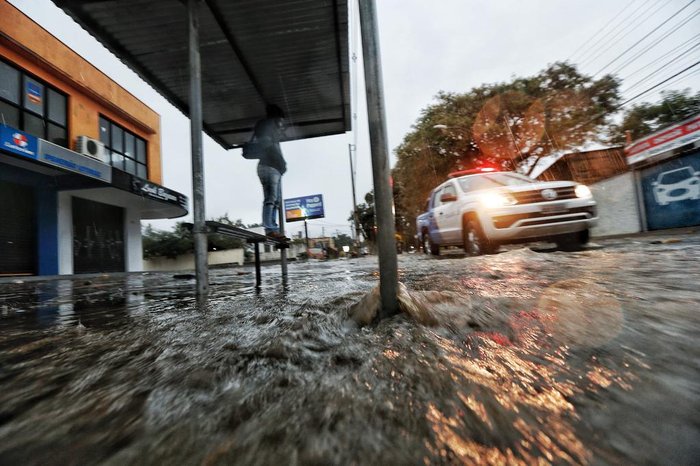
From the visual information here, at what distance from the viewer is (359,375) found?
29.1 inches

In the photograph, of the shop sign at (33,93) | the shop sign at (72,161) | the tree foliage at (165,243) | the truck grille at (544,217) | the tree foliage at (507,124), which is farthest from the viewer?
the tree foliage at (165,243)

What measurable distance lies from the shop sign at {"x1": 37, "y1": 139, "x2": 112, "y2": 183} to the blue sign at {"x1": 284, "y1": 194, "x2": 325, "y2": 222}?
103ft

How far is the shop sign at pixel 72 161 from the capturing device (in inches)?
325

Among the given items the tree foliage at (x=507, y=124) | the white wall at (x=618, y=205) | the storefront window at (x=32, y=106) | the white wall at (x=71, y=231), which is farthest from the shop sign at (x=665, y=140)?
the white wall at (x=71, y=231)

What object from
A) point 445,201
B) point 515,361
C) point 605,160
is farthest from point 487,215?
point 605,160

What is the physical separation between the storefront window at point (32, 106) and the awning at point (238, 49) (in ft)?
26.1

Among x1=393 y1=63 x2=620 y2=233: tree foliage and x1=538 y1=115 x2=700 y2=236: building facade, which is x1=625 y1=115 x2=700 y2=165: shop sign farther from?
x1=393 y1=63 x2=620 y2=233: tree foliage

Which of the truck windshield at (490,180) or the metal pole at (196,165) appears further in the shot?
the truck windshield at (490,180)

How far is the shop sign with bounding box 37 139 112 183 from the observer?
8.26 m

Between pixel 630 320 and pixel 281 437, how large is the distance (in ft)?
3.65

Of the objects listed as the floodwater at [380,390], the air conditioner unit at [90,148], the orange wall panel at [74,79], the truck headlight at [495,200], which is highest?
the orange wall panel at [74,79]

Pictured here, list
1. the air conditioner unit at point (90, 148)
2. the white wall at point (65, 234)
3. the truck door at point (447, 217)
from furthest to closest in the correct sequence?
the white wall at point (65, 234) < the air conditioner unit at point (90, 148) < the truck door at point (447, 217)

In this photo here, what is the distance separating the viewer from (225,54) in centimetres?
340

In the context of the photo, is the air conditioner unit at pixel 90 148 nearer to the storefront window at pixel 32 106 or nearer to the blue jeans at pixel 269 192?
the storefront window at pixel 32 106
